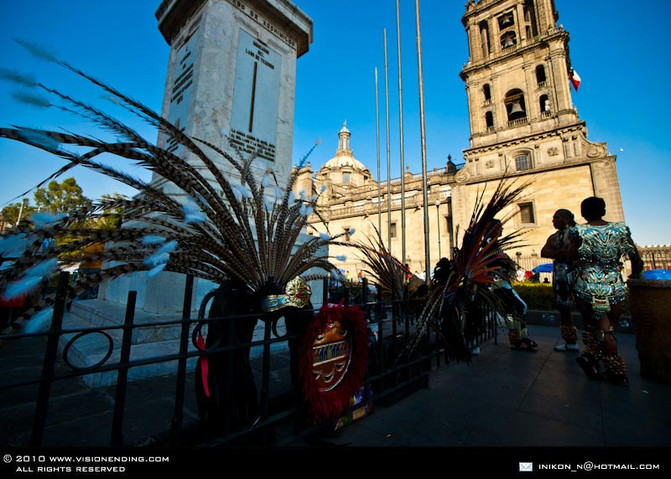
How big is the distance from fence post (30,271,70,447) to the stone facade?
18757 mm

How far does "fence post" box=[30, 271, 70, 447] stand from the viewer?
1075mm

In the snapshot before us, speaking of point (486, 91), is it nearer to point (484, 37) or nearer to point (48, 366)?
point (484, 37)

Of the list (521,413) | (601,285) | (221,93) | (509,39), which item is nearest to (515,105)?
(509,39)

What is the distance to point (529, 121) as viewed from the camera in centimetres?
2419

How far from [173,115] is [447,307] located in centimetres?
602

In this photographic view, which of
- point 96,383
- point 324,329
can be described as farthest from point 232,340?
point 96,383

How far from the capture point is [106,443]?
1.66 metres

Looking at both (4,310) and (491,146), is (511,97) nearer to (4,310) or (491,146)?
(491,146)

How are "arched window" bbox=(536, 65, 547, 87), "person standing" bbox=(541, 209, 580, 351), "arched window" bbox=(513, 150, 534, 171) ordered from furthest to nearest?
"arched window" bbox=(536, 65, 547, 87) < "arched window" bbox=(513, 150, 534, 171) < "person standing" bbox=(541, 209, 580, 351)

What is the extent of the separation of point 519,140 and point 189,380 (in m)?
29.7

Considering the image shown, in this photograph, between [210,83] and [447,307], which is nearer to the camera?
[447,307]

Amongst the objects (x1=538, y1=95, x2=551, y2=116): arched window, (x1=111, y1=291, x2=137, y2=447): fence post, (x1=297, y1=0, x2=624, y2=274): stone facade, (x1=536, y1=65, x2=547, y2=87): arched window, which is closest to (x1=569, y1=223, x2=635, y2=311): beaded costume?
(x1=111, y1=291, x2=137, y2=447): fence post

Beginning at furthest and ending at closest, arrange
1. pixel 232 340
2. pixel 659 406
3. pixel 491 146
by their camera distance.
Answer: pixel 491 146 → pixel 659 406 → pixel 232 340

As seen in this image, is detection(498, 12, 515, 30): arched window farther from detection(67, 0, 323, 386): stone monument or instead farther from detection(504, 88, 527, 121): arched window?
detection(67, 0, 323, 386): stone monument
